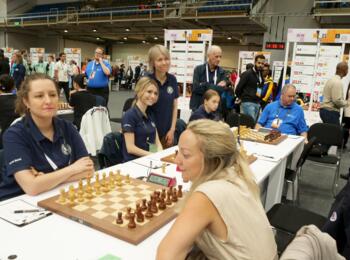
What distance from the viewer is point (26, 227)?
1.28 m

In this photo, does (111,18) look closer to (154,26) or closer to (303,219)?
(154,26)

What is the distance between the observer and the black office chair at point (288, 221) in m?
2.03

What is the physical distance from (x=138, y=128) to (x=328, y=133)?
102 inches

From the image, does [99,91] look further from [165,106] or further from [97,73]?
[165,106]

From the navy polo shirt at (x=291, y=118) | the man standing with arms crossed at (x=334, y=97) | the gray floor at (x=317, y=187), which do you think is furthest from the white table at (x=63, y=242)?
the man standing with arms crossed at (x=334, y=97)

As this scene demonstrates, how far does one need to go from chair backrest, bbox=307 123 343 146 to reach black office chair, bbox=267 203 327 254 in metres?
2.04

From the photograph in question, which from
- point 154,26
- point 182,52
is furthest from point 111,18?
point 182,52

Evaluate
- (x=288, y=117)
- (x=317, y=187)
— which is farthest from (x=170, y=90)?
(x=317, y=187)

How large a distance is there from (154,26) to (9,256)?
16437 millimetres

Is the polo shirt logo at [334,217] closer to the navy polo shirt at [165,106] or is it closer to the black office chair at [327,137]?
the navy polo shirt at [165,106]

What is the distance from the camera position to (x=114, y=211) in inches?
56.0

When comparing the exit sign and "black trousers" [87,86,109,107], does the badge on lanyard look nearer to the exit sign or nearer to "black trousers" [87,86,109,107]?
"black trousers" [87,86,109,107]

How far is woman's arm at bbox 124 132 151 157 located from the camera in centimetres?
254

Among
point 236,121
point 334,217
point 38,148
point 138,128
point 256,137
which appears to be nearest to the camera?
point 334,217
